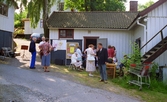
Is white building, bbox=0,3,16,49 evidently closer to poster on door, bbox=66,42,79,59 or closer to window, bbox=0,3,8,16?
window, bbox=0,3,8,16

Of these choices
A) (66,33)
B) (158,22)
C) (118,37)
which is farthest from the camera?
(66,33)

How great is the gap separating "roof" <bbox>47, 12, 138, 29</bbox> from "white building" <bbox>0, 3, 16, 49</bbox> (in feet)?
12.9

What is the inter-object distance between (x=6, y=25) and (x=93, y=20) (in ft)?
24.7

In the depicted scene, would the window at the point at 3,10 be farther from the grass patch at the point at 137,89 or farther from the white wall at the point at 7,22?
the grass patch at the point at 137,89

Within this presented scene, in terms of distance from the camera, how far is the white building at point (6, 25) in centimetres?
1780

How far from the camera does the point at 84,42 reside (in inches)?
648

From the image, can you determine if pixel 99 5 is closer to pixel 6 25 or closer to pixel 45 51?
pixel 6 25

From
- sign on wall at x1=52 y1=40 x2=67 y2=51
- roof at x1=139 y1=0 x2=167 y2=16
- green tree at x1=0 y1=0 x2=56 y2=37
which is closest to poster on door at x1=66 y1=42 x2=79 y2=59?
sign on wall at x1=52 y1=40 x2=67 y2=51

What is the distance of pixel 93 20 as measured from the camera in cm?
1770

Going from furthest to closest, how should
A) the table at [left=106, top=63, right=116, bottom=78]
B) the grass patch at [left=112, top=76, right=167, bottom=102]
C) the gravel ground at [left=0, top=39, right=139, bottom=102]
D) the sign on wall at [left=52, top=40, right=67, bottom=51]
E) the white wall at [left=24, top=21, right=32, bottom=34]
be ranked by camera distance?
the white wall at [left=24, top=21, right=32, bottom=34]
the sign on wall at [left=52, top=40, right=67, bottom=51]
the table at [left=106, top=63, right=116, bottom=78]
the grass patch at [left=112, top=76, right=167, bottom=102]
the gravel ground at [left=0, top=39, right=139, bottom=102]

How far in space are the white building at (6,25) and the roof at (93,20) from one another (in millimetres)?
3919

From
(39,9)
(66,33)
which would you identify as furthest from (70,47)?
(39,9)

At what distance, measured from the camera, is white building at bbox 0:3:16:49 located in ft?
58.4

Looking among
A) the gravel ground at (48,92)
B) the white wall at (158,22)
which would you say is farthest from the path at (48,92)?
the white wall at (158,22)
